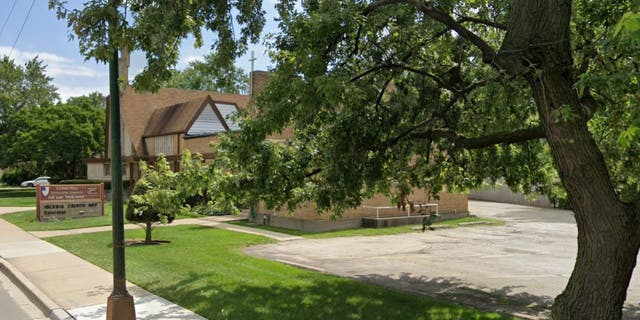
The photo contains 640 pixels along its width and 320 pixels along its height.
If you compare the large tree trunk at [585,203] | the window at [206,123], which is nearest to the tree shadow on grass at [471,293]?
the large tree trunk at [585,203]

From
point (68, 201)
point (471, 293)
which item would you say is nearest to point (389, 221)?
point (471, 293)

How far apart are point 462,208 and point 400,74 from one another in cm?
1896

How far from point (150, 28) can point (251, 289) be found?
4.95 metres

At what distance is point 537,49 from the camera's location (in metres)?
5.82

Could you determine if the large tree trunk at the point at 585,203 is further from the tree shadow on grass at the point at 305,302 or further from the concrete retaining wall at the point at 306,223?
→ the concrete retaining wall at the point at 306,223

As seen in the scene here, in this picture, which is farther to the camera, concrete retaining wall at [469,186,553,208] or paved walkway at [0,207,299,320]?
concrete retaining wall at [469,186,553,208]

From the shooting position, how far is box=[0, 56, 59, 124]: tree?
64.7m

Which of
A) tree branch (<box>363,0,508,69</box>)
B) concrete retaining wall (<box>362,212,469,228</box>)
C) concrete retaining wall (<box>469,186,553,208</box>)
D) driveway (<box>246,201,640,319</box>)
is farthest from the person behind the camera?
concrete retaining wall (<box>469,186,553,208</box>)

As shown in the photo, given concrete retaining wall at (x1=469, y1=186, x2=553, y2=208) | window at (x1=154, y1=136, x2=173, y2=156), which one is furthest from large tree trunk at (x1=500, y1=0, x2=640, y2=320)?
concrete retaining wall at (x1=469, y1=186, x2=553, y2=208)

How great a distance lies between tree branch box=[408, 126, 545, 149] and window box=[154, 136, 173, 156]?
94.7 feet

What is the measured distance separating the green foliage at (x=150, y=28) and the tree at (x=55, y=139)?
42471mm

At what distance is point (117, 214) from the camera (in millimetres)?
6988

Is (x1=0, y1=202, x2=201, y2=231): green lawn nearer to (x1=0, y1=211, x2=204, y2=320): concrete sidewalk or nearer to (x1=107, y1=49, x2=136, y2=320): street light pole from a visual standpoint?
(x1=0, y1=211, x2=204, y2=320): concrete sidewalk

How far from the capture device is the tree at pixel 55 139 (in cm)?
4525
